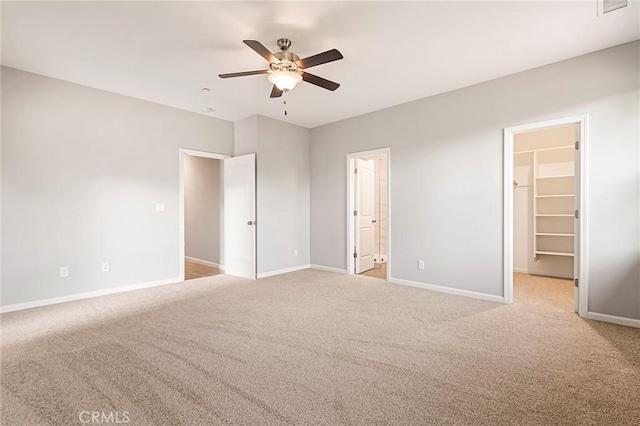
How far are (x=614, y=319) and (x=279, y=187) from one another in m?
4.92

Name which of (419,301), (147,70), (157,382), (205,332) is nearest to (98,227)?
(147,70)

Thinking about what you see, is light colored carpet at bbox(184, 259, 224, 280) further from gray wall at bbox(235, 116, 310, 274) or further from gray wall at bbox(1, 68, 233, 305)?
gray wall at bbox(235, 116, 310, 274)

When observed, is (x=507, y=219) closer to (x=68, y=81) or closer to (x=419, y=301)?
(x=419, y=301)

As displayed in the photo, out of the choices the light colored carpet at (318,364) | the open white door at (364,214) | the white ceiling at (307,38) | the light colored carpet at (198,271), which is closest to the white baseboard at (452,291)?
the light colored carpet at (318,364)

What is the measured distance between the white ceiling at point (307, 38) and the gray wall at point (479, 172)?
0.96 ft

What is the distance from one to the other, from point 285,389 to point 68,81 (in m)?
4.71

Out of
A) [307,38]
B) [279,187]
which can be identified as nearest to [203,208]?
[279,187]

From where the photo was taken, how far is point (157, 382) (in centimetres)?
200

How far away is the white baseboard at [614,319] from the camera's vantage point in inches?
117

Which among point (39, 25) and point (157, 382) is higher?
point (39, 25)

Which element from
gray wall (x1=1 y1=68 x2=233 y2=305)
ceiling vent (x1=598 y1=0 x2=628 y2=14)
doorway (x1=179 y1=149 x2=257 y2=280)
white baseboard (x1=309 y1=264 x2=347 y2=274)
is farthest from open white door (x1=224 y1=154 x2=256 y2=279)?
ceiling vent (x1=598 y1=0 x2=628 y2=14)

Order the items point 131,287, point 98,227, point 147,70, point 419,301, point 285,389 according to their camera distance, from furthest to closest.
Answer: point 131,287
point 98,227
point 419,301
point 147,70
point 285,389

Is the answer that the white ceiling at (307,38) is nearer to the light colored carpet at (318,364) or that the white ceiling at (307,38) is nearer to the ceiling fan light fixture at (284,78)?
the ceiling fan light fixture at (284,78)

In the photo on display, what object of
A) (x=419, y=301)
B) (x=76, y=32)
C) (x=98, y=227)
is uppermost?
(x=76, y=32)
